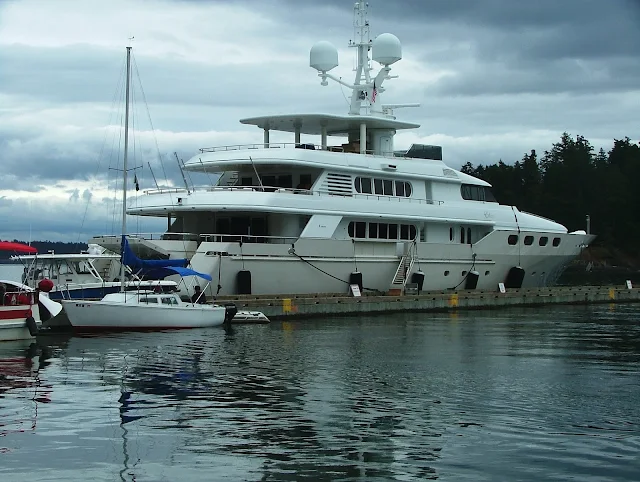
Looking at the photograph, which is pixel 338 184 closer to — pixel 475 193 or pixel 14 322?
pixel 475 193

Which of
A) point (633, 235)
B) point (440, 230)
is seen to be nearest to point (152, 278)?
point (440, 230)

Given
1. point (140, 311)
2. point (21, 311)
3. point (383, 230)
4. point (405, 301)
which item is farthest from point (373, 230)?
point (21, 311)

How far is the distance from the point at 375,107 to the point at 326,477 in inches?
1283

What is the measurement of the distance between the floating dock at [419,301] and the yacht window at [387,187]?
177 inches

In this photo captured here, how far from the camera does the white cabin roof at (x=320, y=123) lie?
4006 cm

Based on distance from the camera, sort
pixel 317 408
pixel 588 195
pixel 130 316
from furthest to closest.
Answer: pixel 588 195
pixel 130 316
pixel 317 408

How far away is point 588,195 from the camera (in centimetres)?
9388

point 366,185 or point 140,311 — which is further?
point 366,185

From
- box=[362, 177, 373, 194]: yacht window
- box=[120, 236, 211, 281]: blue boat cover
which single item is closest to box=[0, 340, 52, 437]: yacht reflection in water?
box=[120, 236, 211, 281]: blue boat cover

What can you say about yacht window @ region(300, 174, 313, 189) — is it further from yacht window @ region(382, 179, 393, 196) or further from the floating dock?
the floating dock

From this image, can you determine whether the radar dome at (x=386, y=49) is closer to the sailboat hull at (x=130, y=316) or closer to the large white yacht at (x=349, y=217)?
the large white yacht at (x=349, y=217)

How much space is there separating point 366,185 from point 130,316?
14048 millimetres

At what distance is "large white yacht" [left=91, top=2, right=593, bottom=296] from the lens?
3600 cm

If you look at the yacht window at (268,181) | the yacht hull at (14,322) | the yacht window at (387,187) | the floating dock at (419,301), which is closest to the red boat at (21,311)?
the yacht hull at (14,322)
